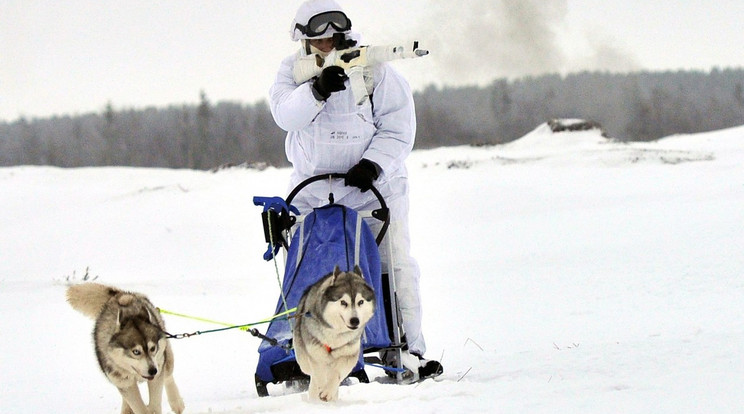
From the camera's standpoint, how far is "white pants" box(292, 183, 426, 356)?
4.30 metres

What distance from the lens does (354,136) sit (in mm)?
4219

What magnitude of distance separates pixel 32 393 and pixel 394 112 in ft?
8.72

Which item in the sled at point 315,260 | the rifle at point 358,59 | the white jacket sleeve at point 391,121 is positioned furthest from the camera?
the white jacket sleeve at point 391,121

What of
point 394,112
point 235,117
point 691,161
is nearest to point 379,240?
point 394,112

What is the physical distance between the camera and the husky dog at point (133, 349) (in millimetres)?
3029

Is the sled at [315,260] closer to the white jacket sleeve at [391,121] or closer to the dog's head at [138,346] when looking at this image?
the white jacket sleeve at [391,121]

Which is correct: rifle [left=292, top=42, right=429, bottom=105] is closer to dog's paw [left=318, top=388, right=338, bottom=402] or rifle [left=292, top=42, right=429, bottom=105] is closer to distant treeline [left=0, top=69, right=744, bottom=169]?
dog's paw [left=318, top=388, right=338, bottom=402]

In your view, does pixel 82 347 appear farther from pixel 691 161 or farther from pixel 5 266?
pixel 691 161

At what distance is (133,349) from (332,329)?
74 centimetres

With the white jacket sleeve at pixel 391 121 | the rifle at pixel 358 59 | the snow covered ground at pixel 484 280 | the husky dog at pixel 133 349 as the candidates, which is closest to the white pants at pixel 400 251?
the white jacket sleeve at pixel 391 121

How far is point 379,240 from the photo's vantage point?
400 cm

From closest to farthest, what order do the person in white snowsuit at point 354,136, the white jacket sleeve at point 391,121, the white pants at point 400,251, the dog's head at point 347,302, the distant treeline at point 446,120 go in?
the dog's head at point 347,302 < the person in white snowsuit at point 354,136 < the white jacket sleeve at point 391,121 < the white pants at point 400,251 < the distant treeline at point 446,120

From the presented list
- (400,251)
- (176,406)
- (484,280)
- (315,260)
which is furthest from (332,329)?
(484,280)

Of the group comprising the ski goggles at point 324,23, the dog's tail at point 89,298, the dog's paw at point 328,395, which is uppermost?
the ski goggles at point 324,23
